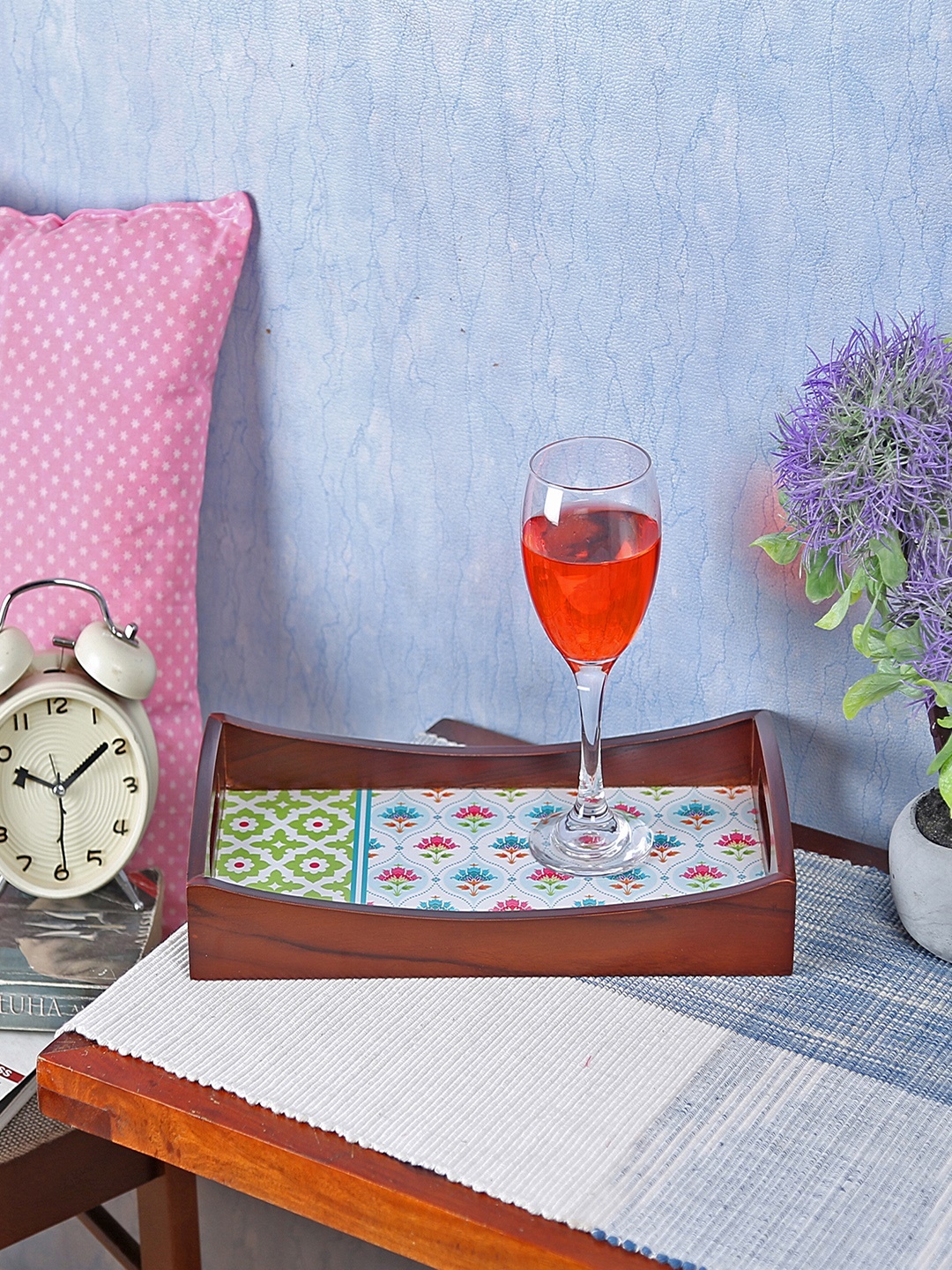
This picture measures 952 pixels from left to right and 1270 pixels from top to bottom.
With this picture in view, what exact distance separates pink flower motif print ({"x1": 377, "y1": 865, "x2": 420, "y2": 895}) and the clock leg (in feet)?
0.94

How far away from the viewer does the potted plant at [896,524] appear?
2.69ft

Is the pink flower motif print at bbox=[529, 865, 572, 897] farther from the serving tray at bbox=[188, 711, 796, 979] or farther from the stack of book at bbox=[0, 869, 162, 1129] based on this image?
the stack of book at bbox=[0, 869, 162, 1129]

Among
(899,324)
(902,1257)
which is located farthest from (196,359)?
(902,1257)

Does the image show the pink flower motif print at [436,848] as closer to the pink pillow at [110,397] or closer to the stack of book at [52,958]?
the stack of book at [52,958]

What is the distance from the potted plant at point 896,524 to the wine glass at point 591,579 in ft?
0.34

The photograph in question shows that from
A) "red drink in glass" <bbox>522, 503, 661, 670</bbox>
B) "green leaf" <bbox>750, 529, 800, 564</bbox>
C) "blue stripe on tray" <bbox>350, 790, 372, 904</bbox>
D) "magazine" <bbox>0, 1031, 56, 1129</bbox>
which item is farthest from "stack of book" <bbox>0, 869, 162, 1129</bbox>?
"green leaf" <bbox>750, 529, 800, 564</bbox>

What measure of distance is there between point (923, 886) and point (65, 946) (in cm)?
66

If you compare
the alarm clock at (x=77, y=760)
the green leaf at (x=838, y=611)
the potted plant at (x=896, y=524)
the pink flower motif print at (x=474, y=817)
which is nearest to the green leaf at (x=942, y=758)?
the potted plant at (x=896, y=524)

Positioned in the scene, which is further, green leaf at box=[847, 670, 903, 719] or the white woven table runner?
green leaf at box=[847, 670, 903, 719]

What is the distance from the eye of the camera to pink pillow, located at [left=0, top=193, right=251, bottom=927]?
46.5 inches

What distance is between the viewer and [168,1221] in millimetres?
1110

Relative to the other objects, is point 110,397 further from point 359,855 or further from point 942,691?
point 942,691

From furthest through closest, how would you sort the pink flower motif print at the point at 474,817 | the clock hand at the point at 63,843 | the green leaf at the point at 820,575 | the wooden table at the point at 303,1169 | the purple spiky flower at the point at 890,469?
the clock hand at the point at 63,843, the pink flower motif print at the point at 474,817, the green leaf at the point at 820,575, the purple spiky flower at the point at 890,469, the wooden table at the point at 303,1169

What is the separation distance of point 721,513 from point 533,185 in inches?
11.5
